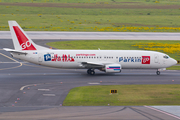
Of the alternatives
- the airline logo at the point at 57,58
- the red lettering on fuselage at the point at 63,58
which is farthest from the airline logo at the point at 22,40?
the red lettering on fuselage at the point at 63,58

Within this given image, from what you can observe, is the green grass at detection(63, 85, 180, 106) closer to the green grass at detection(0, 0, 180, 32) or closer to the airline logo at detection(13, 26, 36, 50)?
the airline logo at detection(13, 26, 36, 50)

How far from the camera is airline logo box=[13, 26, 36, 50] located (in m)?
45.1

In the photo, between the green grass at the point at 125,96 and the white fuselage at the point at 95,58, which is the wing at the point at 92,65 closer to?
the white fuselage at the point at 95,58

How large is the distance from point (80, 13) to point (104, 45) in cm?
8458

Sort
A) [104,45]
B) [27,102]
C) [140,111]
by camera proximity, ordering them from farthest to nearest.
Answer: [104,45]
[27,102]
[140,111]

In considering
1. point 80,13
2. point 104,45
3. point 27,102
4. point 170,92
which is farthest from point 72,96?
point 80,13

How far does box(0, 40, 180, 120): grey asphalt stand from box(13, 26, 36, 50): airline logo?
15.5 ft

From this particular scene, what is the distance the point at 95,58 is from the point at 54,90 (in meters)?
13.5

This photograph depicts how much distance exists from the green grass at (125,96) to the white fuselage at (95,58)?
966 centimetres

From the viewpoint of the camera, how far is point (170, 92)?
112 feet

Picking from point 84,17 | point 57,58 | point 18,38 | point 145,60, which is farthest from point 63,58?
point 84,17

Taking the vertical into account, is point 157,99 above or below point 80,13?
below

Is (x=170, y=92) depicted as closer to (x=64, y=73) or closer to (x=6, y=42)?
(x=64, y=73)

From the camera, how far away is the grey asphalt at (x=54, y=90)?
23.7 meters
